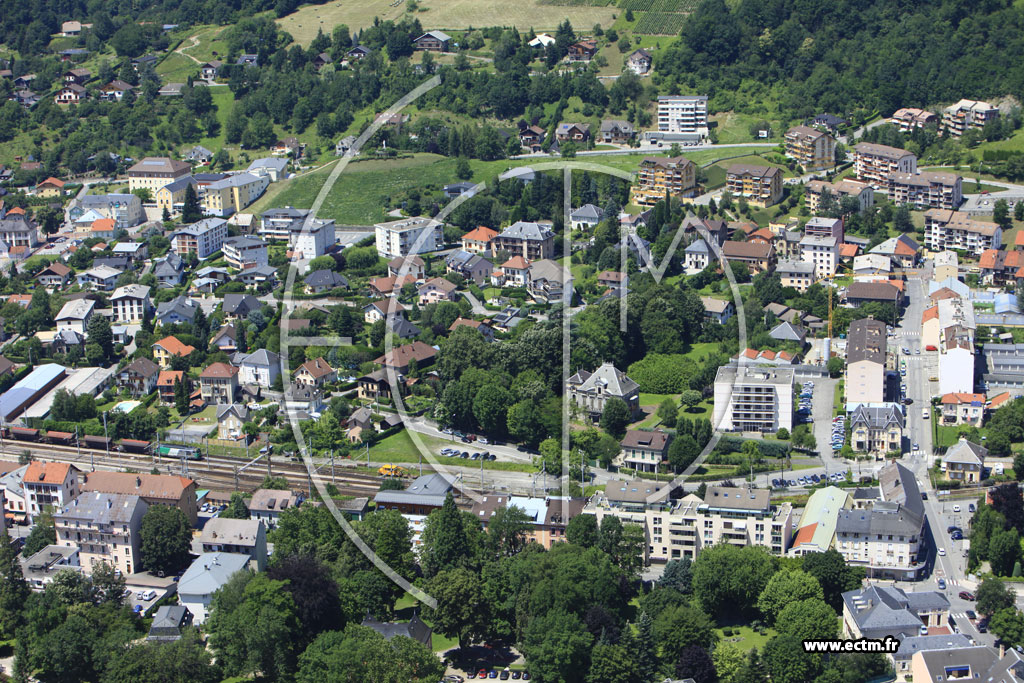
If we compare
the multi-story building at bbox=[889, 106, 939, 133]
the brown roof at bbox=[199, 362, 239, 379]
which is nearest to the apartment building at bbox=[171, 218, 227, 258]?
the brown roof at bbox=[199, 362, 239, 379]

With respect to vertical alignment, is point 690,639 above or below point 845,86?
below

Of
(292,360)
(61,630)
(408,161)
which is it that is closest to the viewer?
(61,630)

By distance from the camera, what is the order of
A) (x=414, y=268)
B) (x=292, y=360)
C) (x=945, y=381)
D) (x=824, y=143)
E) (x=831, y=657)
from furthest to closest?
(x=824, y=143) → (x=414, y=268) → (x=292, y=360) → (x=945, y=381) → (x=831, y=657)

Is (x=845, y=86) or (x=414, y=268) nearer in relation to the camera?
(x=414, y=268)

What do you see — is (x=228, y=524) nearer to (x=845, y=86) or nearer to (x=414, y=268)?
(x=414, y=268)

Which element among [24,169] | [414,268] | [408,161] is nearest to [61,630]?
[414,268]

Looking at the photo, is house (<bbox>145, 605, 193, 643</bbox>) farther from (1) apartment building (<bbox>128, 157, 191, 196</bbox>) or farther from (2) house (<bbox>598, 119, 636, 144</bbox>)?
(2) house (<bbox>598, 119, 636, 144</bbox>)

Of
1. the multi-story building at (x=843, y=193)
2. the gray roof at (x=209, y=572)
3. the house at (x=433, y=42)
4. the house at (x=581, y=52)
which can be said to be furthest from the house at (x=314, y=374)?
the house at (x=433, y=42)
